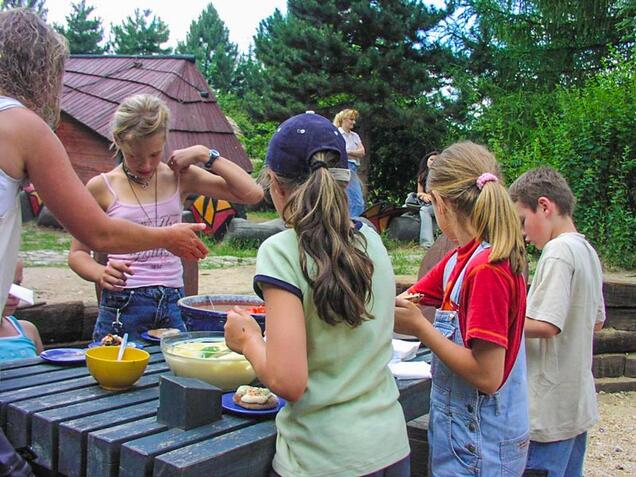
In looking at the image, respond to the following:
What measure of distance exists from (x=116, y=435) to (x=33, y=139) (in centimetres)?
75

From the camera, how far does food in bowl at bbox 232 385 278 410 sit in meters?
1.98

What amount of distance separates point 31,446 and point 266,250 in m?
0.85

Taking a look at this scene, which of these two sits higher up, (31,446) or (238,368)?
(238,368)

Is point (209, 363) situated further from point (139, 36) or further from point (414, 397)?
point (139, 36)

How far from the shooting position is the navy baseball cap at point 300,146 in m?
1.73

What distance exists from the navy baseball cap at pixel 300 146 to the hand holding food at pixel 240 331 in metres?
0.36

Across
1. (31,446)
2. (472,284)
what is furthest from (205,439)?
(472,284)

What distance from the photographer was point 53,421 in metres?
1.84

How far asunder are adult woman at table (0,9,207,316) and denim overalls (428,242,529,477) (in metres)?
1.04

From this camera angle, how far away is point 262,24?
23.7m

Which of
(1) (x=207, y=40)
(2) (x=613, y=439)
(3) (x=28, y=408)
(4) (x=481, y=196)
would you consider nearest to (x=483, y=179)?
(4) (x=481, y=196)

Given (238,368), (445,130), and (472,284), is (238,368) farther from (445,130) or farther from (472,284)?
(445,130)

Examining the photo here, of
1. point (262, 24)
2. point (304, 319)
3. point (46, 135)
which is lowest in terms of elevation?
point (304, 319)

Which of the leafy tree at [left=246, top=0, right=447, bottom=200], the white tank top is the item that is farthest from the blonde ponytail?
the leafy tree at [left=246, top=0, right=447, bottom=200]
